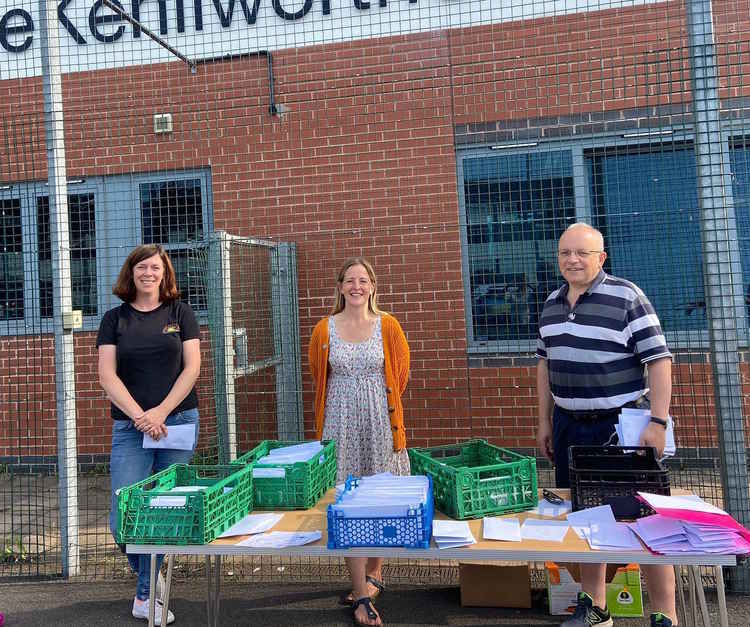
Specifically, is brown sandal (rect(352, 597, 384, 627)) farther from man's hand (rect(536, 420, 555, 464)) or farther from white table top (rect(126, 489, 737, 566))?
man's hand (rect(536, 420, 555, 464))

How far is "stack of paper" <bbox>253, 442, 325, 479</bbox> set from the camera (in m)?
2.94

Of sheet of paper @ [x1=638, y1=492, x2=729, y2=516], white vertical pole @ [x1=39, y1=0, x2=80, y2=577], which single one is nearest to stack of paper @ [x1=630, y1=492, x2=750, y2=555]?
sheet of paper @ [x1=638, y1=492, x2=729, y2=516]

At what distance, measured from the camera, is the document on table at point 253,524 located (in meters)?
2.62

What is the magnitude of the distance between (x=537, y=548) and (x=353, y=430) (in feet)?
4.80

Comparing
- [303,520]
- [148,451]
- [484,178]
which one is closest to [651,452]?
[303,520]

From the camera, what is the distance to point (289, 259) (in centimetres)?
581

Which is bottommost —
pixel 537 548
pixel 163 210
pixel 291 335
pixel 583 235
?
pixel 537 548

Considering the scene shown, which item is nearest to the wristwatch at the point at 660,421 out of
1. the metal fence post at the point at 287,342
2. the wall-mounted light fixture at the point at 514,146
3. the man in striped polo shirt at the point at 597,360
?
the man in striped polo shirt at the point at 597,360

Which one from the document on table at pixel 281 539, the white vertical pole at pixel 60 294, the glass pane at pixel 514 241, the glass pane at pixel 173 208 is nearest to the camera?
the document on table at pixel 281 539

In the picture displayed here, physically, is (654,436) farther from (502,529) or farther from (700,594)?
(502,529)

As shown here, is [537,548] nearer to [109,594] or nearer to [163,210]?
[109,594]

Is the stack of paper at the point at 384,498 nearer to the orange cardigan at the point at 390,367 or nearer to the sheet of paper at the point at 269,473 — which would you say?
the sheet of paper at the point at 269,473

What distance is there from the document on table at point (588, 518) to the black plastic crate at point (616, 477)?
3 cm

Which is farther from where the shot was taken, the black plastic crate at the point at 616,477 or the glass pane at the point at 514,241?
the glass pane at the point at 514,241
